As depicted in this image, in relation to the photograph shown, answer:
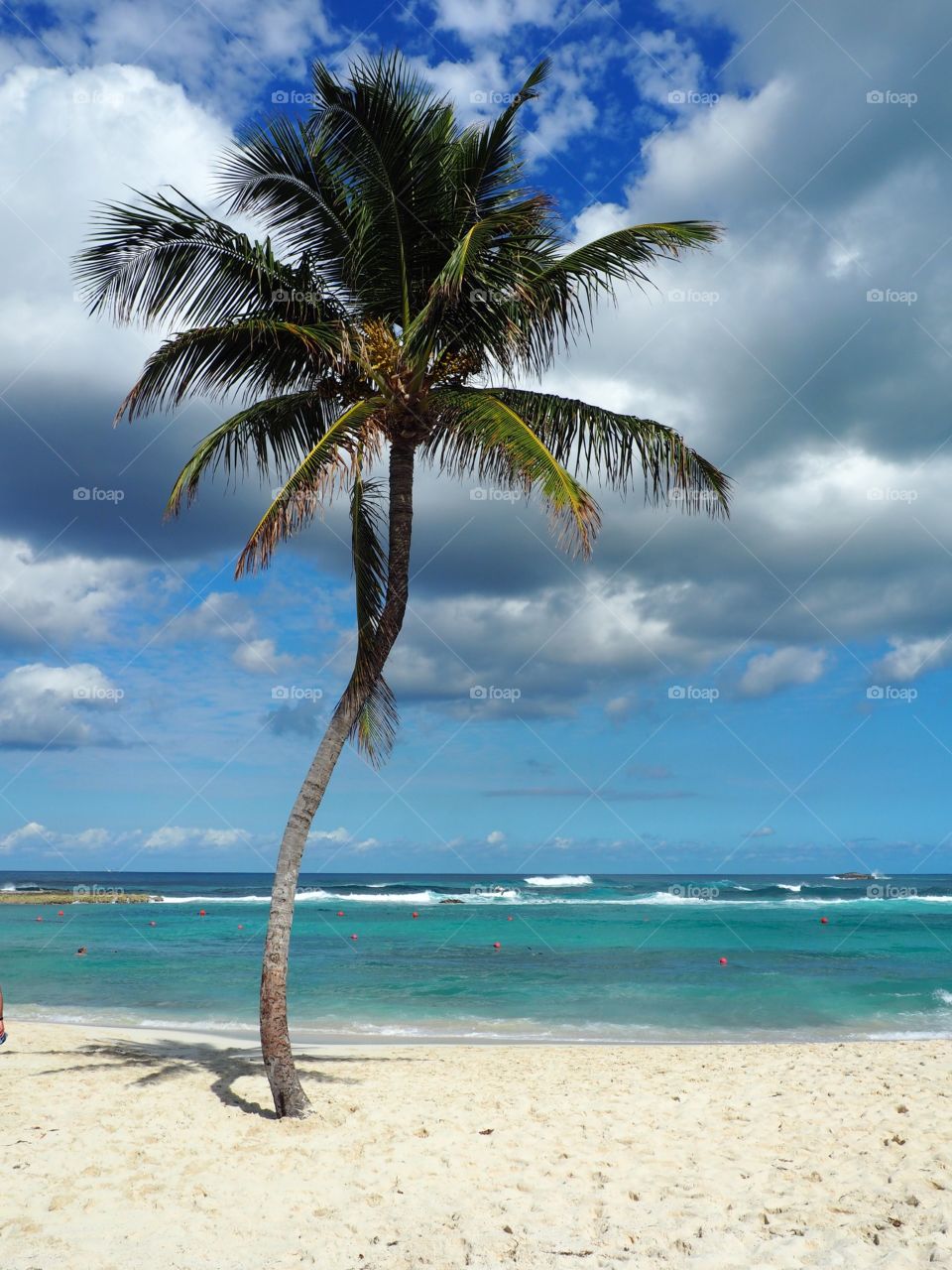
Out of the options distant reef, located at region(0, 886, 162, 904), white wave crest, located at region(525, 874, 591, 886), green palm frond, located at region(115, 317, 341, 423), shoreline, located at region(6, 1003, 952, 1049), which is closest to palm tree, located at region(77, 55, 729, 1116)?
green palm frond, located at region(115, 317, 341, 423)

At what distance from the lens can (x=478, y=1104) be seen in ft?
26.6

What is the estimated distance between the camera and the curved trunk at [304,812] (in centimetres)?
723

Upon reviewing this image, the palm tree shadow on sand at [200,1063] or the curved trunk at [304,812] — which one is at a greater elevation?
the curved trunk at [304,812]

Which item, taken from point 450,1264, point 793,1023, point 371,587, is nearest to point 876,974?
point 793,1023

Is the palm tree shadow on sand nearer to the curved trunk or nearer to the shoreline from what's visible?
the curved trunk

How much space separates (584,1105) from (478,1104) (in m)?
0.93

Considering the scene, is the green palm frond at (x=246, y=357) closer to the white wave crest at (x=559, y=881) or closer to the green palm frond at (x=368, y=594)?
the green palm frond at (x=368, y=594)

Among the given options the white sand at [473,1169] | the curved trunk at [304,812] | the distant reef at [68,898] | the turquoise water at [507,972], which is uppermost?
the curved trunk at [304,812]

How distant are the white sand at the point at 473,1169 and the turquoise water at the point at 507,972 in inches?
255

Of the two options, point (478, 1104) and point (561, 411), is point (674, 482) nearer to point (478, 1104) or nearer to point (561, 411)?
point (561, 411)

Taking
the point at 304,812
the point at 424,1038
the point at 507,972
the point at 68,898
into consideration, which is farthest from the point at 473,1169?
the point at 68,898

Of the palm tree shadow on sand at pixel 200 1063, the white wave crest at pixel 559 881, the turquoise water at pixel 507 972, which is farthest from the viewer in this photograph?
the white wave crest at pixel 559 881

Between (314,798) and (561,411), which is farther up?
(561,411)

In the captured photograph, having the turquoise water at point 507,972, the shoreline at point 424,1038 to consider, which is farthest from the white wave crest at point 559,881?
the shoreline at point 424,1038
